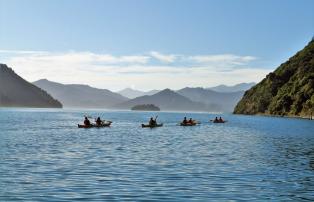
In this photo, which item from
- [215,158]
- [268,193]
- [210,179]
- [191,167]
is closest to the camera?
[268,193]

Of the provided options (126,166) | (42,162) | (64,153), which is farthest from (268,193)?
(64,153)

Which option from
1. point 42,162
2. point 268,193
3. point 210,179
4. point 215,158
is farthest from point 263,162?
point 42,162

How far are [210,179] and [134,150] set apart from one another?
23.9m

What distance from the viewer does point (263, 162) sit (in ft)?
155

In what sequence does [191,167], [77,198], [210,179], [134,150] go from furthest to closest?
[134,150] → [191,167] → [210,179] → [77,198]

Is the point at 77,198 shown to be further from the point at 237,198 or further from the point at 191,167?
the point at 191,167

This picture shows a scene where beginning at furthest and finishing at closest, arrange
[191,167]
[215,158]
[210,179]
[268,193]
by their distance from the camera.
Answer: [215,158] → [191,167] → [210,179] → [268,193]

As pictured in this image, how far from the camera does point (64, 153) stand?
52500 millimetres

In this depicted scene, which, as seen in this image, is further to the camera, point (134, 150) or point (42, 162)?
point (134, 150)

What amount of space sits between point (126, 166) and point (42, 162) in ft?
26.1

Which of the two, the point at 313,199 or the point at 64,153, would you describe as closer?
the point at 313,199

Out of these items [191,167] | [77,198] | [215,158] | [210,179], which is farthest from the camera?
[215,158]

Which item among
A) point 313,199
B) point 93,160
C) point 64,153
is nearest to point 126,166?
point 93,160

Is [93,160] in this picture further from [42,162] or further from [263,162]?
[263,162]
